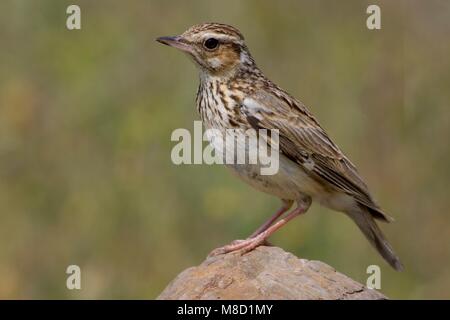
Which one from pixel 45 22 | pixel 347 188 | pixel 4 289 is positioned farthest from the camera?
pixel 45 22

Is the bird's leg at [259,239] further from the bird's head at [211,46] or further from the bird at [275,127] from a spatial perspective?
the bird's head at [211,46]

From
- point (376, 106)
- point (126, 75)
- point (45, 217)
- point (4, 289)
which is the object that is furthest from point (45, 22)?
point (376, 106)

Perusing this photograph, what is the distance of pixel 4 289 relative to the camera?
11562 mm

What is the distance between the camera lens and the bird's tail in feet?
33.3

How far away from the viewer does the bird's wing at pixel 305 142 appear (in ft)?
31.7

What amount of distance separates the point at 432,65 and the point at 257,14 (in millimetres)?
1994

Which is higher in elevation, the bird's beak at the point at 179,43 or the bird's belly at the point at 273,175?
the bird's beak at the point at 179,43

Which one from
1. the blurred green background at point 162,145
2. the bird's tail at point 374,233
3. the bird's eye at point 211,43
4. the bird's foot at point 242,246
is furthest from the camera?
the blurred green background at point 162,145

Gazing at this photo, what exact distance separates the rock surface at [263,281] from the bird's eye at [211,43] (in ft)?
6.18

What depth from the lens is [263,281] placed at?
841cm

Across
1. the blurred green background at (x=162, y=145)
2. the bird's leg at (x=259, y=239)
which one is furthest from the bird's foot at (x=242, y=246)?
the blurred green background at (x=162, y=145)

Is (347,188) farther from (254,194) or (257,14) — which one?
(257,14)

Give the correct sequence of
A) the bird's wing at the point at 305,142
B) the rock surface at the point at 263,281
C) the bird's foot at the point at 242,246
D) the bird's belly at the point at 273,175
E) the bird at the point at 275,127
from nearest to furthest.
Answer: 1. the rock surface at the point at 263,281
2. the bird's foot at the point at 242,246
3. the bird's belly at the point at 273,175
4. the bird at the point at 275,127
5. the bird's wing at the point at 305,142

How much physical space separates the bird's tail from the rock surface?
1.39 meters
